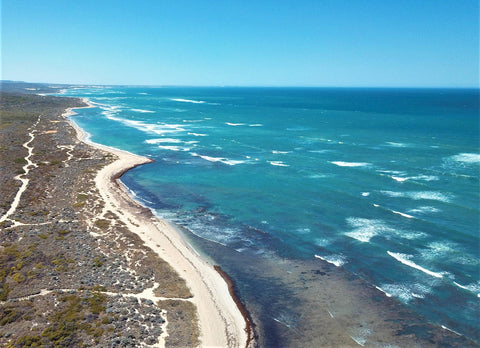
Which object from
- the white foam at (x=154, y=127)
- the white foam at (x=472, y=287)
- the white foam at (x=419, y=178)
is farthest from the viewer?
the white foam at (x=154, y=127)

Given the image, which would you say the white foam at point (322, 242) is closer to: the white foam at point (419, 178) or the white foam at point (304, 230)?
the white foam at point (304, 230)

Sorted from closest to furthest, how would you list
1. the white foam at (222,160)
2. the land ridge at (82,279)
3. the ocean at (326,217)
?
the land ridge at (82,279) → the ocean at (326,217) → the white foam at (222,160)

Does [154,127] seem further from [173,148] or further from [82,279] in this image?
[82,279]

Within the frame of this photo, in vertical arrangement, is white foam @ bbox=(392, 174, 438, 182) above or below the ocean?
above

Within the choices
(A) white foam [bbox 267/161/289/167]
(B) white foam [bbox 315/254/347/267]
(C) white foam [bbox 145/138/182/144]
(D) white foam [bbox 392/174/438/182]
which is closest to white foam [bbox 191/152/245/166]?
(A) white foam [bbox 267/161/289/167]

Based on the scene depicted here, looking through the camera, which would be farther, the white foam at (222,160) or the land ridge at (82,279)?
the white foam at (222,160)

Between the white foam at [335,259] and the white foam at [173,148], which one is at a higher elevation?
the white foam at [173,148]

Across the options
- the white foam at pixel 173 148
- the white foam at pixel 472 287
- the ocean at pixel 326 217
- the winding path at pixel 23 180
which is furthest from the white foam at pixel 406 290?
the white foam at pixel 173 148

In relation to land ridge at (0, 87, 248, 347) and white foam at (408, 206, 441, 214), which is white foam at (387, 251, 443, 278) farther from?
land ridge at (0, 87, 248, 347)
